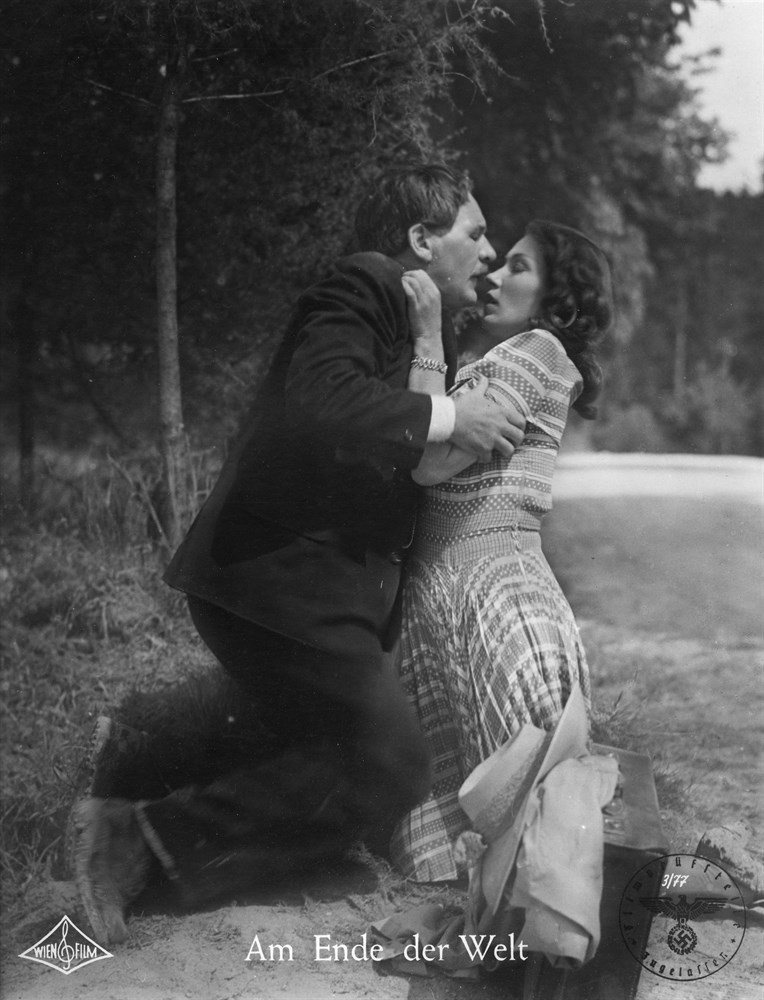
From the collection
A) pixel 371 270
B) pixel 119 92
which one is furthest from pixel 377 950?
pixel 119 92

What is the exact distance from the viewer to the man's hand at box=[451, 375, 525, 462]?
107 inches

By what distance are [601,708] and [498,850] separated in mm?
860

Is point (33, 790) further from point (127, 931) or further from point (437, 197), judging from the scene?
point (437, 197)

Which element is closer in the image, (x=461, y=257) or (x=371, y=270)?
(x=371, y=270)

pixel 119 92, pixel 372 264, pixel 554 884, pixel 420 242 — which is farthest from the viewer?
pixel 119 92

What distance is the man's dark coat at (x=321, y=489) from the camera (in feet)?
8.77

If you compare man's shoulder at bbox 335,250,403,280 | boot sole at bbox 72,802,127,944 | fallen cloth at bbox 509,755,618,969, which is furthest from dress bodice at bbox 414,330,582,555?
boot sole at bbox 72,802,127,944

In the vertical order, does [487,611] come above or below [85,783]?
above

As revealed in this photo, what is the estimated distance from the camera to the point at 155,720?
332cm

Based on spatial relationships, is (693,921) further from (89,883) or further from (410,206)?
(410,206)

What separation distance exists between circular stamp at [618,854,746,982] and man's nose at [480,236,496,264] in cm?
179

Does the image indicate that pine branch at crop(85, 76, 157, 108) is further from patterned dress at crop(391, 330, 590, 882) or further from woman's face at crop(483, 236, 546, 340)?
patterned dress at crop(391, 330, 590, 882)

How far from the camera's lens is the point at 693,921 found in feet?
9.34

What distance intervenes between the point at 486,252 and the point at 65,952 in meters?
2.43
